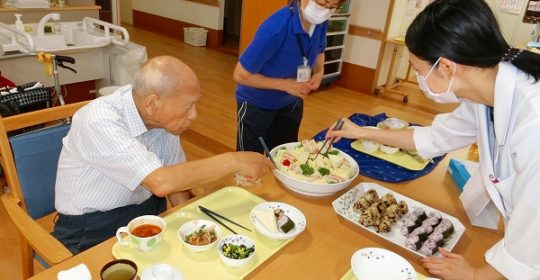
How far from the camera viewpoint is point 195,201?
127 centimetres

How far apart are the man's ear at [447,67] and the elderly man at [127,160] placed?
24.5 inches

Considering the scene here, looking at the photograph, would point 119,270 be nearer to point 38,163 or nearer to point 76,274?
point 76,274

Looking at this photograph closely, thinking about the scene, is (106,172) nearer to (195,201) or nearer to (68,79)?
(195,201)

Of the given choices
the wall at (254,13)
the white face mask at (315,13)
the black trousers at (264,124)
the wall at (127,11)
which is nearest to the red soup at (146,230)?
the black trousers at (264,124)

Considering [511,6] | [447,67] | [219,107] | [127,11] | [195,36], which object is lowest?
[219,107]

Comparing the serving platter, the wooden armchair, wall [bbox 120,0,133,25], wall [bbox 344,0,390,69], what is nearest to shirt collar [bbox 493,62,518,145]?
the serving platter

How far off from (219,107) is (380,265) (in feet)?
11.3

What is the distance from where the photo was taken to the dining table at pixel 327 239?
39.6 inches

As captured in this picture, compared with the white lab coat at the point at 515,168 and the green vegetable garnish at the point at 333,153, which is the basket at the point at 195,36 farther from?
the white lab coat at the point at 515,168

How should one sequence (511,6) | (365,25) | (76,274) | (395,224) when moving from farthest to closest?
1. (511,6)
2. (365,25)
3. (395,224)
4. (76,274)

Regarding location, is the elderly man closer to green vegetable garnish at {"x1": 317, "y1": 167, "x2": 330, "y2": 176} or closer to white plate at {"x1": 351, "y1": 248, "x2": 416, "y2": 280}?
green vegetable garnish at {"x1": 317, "y1": 167, "x2": 330, "y2": 176}

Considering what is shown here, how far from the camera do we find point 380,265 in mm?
1053

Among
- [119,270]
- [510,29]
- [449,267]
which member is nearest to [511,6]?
[510,29]

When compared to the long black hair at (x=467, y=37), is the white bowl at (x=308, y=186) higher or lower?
lower
